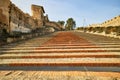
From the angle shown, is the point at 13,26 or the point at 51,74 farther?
the point at 13,26

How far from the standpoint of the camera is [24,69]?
15.7 feet

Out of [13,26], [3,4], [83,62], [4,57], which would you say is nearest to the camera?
[83,62]

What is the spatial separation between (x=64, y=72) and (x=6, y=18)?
35.1ft

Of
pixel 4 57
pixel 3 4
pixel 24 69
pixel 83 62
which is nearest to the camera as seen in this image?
pixel 24 69

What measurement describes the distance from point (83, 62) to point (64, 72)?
954mm

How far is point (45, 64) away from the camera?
5.17m

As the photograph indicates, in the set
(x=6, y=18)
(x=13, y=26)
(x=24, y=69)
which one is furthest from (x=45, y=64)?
(x=13, y=26)

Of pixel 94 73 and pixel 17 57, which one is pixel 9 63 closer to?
pixel 17 57

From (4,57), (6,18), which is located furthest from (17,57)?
(6,18)

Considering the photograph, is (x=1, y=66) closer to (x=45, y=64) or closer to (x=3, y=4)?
(x=45, y=64)

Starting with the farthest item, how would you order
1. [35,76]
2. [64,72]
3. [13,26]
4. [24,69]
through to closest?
[13,26] → [24,69] → [64,72] → [35,76]

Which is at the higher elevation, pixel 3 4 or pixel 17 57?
pixel 3 4

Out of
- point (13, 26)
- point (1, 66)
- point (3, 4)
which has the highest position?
point (3, 4)

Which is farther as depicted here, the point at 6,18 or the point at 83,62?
the point at 6,18
